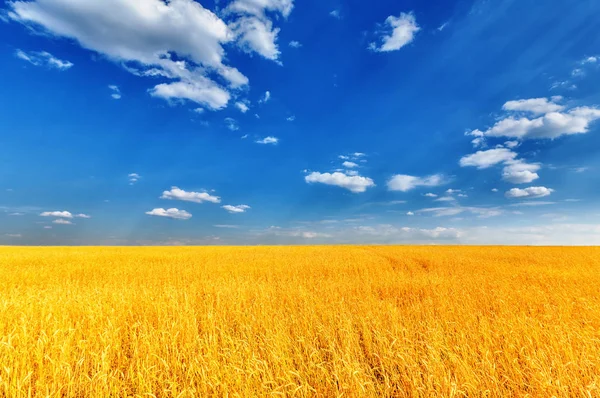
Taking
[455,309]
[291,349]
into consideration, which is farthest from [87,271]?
A: [455,309]

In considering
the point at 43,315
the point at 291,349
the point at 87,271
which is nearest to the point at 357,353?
the point at 291,349

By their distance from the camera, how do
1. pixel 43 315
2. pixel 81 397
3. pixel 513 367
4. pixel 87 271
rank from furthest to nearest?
pixel 87 271
pixel 43 315
pixel 513 367
pixel 81 397

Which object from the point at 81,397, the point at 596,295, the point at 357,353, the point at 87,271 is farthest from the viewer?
the point at 87,271

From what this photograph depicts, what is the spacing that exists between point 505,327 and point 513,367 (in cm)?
195

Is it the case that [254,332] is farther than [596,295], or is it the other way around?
[596,295]

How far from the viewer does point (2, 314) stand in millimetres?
6848

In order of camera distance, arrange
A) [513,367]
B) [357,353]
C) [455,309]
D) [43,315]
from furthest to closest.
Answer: [455,309] < [43,315] < [357,353] < [513,367]

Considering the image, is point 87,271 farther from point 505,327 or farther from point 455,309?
point 505,327

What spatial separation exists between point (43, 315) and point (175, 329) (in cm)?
329

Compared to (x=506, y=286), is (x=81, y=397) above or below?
below

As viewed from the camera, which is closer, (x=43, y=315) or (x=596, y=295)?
(x=43, y=315)

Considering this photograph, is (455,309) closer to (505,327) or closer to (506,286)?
(505,327)

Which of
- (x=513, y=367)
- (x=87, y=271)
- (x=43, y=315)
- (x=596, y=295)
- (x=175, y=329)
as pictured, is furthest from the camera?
(x=87, y=271)

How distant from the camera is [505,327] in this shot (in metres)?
6.15
